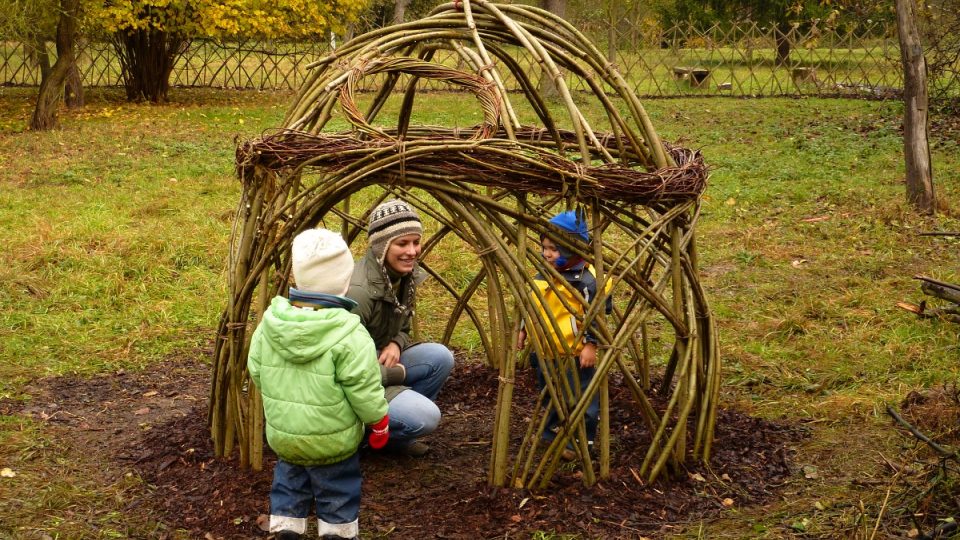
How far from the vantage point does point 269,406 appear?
371 cm

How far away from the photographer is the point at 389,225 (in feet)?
14.5

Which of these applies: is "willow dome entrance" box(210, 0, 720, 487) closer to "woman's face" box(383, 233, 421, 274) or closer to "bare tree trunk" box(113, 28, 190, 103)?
"woman's face" box(383, 233, 421, 274)

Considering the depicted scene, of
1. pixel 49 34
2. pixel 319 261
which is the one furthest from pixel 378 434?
pixel 49 34

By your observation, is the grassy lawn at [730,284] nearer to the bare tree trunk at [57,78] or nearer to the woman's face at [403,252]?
the bare tree trunk at [57,78]

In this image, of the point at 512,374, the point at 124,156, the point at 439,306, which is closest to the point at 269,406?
the point at 512,374

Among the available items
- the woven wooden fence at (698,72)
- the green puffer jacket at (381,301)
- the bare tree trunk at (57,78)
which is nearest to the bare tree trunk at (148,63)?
the woven wooden fence at (698,72)

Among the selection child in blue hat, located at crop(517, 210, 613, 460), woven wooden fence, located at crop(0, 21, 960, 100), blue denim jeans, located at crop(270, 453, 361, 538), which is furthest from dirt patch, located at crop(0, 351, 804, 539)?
woven wooden fence, located at crop(0, 21, 960, 100)

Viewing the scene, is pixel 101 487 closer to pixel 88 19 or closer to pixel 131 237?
pixel 131 237

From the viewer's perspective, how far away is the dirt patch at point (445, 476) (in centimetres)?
409

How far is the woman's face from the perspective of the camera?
4.45 m

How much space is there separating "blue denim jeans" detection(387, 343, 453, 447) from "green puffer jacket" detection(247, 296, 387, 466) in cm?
86

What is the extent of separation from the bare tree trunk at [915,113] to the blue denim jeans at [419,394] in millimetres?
6399

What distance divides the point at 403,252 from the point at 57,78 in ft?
40.3

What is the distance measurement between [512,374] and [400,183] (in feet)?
3.00
